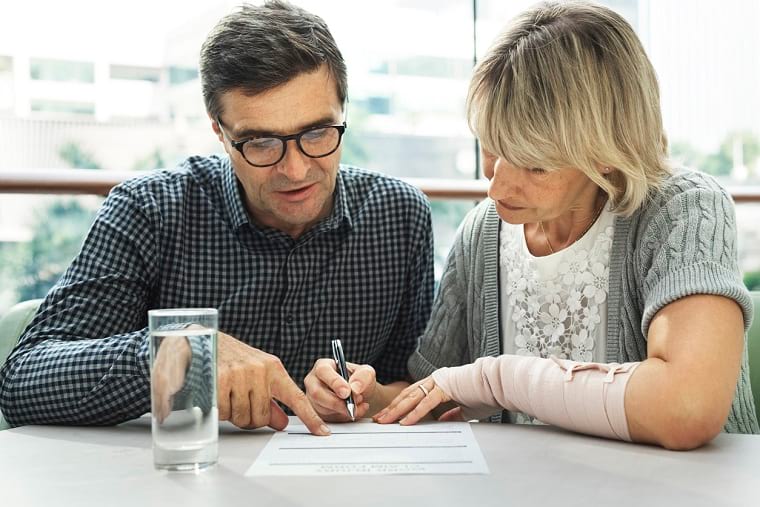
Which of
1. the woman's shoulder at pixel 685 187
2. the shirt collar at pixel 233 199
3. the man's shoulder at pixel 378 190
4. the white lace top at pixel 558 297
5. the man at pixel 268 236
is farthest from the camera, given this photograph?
the man's shoulder at pixel 378 190

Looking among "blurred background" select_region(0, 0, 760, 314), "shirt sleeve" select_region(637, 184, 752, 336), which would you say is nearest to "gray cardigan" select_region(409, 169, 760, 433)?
"shirt sleeve" select_region(637, 184, 752, 336)

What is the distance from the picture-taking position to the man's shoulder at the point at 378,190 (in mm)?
1836

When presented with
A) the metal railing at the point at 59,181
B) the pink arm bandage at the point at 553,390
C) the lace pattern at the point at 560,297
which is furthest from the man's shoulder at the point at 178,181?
the pink arm bandage at the point at 553,390

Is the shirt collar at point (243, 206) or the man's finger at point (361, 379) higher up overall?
the shirt collar at point (243, 206)

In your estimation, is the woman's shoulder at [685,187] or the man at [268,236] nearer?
the woman's shoulder at [685,187]

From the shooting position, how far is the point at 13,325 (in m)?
1.80

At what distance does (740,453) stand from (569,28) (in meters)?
0.68

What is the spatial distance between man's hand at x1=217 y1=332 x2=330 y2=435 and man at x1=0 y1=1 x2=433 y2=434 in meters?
0.24

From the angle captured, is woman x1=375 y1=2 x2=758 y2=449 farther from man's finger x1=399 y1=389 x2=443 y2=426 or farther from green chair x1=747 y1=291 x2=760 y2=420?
green chair x1=747 y1=291 x2=760 y2=420

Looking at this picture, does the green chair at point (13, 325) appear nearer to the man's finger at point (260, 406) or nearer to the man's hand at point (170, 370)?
the man's finger at point (260, 406)

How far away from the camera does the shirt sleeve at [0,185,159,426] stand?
4.27 ft

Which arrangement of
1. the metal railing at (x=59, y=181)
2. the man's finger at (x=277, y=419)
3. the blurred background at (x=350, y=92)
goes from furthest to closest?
the blurred background at (x=350, y=92) < the metal railing at (x=59, y=181) < the man's finger at (x=277, y=419)

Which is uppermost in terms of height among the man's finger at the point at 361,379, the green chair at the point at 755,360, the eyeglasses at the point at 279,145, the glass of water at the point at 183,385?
the eyeglasses at the point at 279,145

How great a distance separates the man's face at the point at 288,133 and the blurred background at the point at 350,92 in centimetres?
95
